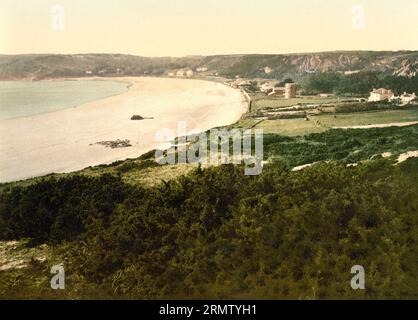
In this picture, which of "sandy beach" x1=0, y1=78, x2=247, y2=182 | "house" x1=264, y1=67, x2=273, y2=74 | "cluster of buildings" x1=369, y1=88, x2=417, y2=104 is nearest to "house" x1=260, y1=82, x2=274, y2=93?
"house" x1=264, y1=67, x2=273, y2=74

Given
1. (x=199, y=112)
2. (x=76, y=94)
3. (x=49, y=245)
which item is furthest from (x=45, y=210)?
(x=76, y=94)

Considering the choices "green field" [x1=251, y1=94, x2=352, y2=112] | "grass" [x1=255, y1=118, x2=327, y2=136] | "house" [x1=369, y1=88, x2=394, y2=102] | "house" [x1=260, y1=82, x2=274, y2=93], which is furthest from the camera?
"house" [x1=260, y1=82, x2=274, y2=93]

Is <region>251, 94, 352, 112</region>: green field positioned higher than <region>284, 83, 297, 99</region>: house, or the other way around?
<region>284, 83, 297, 99</region>: house

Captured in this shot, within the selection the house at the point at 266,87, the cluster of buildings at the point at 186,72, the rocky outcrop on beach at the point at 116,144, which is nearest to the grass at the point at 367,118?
the rocky outcrop on beach at the point at 116,144

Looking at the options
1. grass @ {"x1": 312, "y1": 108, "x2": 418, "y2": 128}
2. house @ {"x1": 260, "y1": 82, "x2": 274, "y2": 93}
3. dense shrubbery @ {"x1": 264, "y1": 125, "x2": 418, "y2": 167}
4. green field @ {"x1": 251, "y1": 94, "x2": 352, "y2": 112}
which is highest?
house @ {"x1": 260, "y1": 82, "x2": 274, "y2": 93}

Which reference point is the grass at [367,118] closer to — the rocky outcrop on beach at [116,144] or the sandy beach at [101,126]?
the sandy beach at [101,126]

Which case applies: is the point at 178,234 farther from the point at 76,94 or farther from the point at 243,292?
the point at 76,94

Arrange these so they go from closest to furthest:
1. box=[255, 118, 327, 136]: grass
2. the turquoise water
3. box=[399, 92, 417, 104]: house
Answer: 1. box=[255, 118, 327, 136]: grass
2. box=[399, 92, 417, 104]: house
3. the turquoise water

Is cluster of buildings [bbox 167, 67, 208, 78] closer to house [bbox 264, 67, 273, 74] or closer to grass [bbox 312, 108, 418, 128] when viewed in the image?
house [bbox 264, 67, 273, 74]

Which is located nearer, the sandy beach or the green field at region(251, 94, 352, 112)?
the sandy beach
